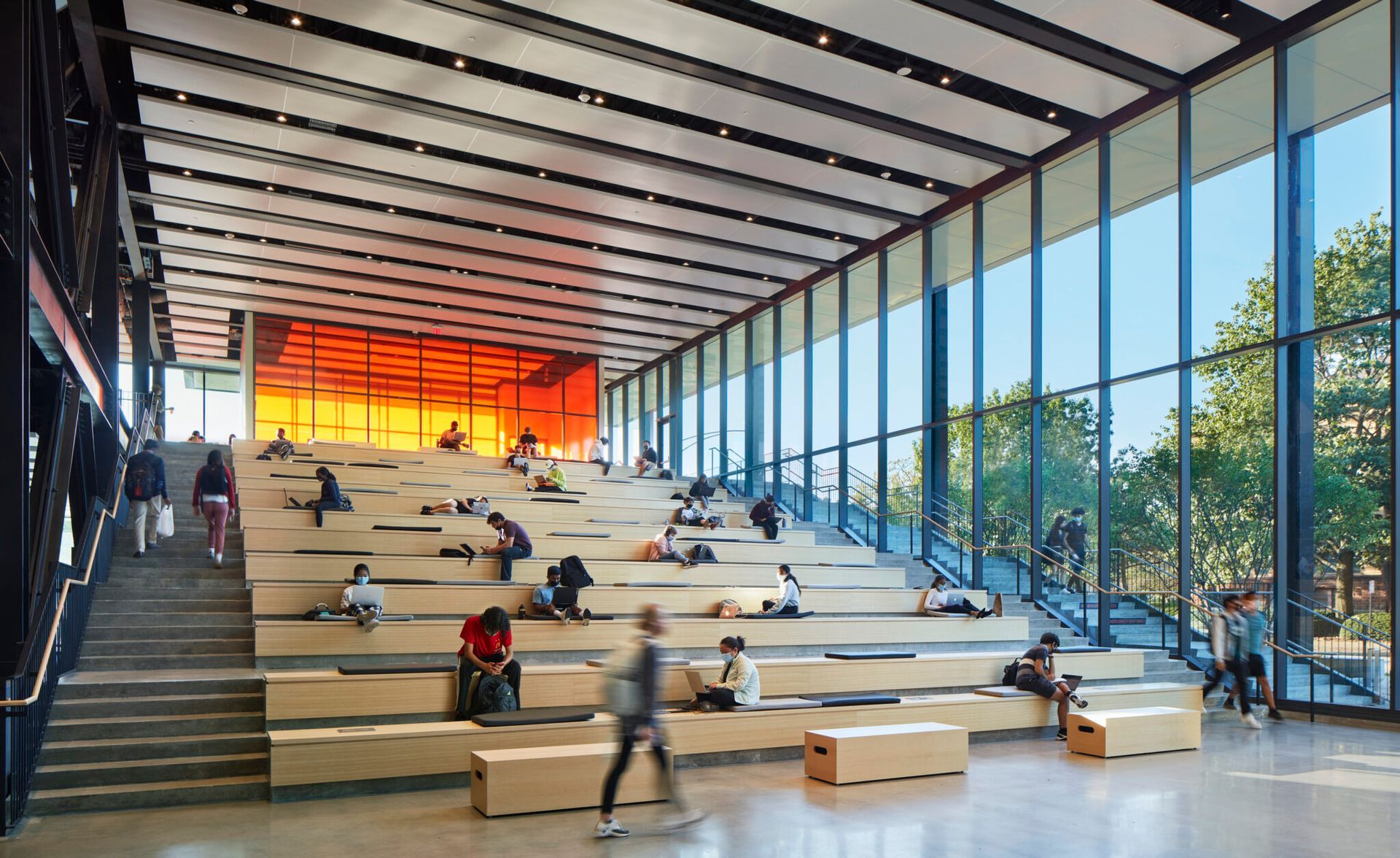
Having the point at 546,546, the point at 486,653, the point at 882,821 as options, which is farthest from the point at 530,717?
the point at 546,546

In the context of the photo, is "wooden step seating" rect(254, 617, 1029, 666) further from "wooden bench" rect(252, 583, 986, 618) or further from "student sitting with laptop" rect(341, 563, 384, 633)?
"wooden bench" rect(252, 583, 986, 618)

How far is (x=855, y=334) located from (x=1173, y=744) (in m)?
10.9

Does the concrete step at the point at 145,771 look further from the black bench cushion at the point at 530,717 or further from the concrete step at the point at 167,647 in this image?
the concrete step at the point at 167,647

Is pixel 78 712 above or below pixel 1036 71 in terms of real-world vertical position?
below

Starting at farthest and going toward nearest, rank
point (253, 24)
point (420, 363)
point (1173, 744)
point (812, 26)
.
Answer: point (420, 363), point (812, 26), point (253, 24), point (1173, 744)

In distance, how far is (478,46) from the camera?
1141 cm

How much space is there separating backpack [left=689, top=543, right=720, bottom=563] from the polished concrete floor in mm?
5339

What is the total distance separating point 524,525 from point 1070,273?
8.57 meters

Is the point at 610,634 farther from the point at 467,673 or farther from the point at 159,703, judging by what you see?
the point at 159,703

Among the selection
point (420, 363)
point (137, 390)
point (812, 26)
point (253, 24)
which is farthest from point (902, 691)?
point (420, 363)

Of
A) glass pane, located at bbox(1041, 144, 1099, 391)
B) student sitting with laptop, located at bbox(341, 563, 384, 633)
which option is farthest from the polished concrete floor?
glass pane, located at bbox(1041, 144, 1099, 391)

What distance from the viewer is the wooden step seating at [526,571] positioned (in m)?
11.5

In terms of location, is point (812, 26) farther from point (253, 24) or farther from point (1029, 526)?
point (1029, 526)

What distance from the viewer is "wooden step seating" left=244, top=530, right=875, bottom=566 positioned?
488 inches
